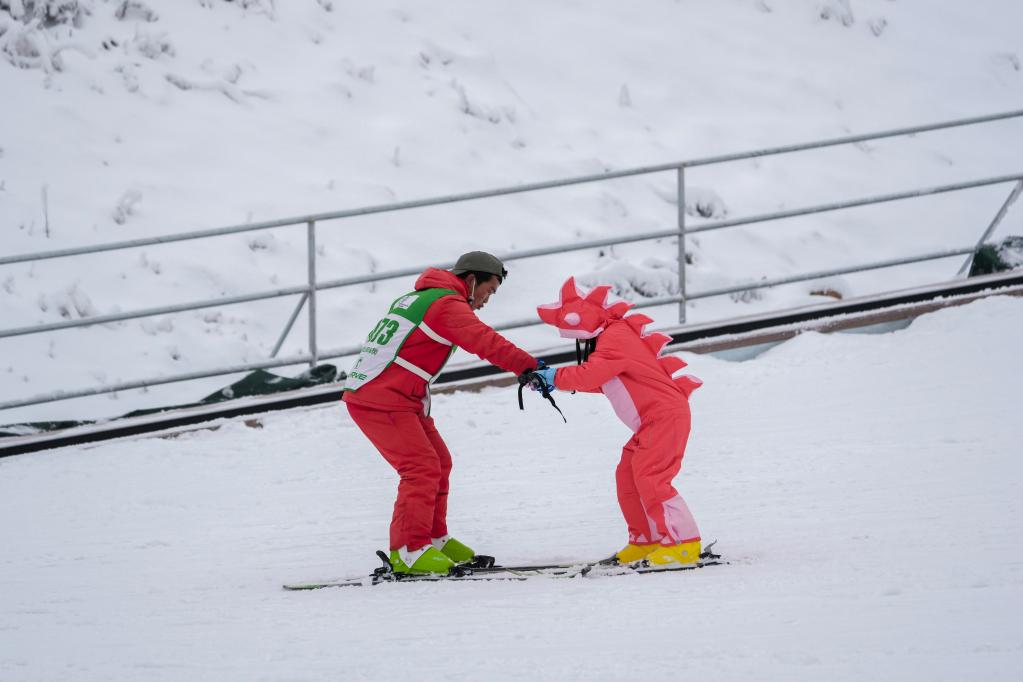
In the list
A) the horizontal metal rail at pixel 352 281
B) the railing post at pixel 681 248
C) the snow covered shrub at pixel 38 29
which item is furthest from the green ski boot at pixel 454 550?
the snow covered shrub at pixel 38 29

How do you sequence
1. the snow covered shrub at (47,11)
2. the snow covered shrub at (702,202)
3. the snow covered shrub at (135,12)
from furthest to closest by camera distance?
the snow covered shrub at (135,12) → the snow covered shrub at (47,11) → the snow covered shrub at (702,202)

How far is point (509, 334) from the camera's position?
11547 millimetres

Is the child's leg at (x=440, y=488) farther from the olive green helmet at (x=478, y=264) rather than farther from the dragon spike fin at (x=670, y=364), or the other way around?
the dragon spike fin at (x=670, y=364)

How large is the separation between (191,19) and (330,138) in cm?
244

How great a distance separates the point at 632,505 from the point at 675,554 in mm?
319

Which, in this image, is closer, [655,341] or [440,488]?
[655,341]

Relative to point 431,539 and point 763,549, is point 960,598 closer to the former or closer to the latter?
point 763,549

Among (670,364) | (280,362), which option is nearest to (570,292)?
(670,364)

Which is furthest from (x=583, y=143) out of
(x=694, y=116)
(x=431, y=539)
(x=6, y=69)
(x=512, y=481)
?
(x=431, y=539)

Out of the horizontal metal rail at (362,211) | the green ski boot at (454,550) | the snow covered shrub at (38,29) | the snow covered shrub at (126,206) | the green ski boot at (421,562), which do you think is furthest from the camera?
the snow covered shrub at (38,29)

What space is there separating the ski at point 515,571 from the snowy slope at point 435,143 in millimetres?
4793

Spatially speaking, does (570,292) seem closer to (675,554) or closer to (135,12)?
(675,554)

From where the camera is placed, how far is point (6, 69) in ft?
45.8

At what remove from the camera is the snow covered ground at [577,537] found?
4.30 m
